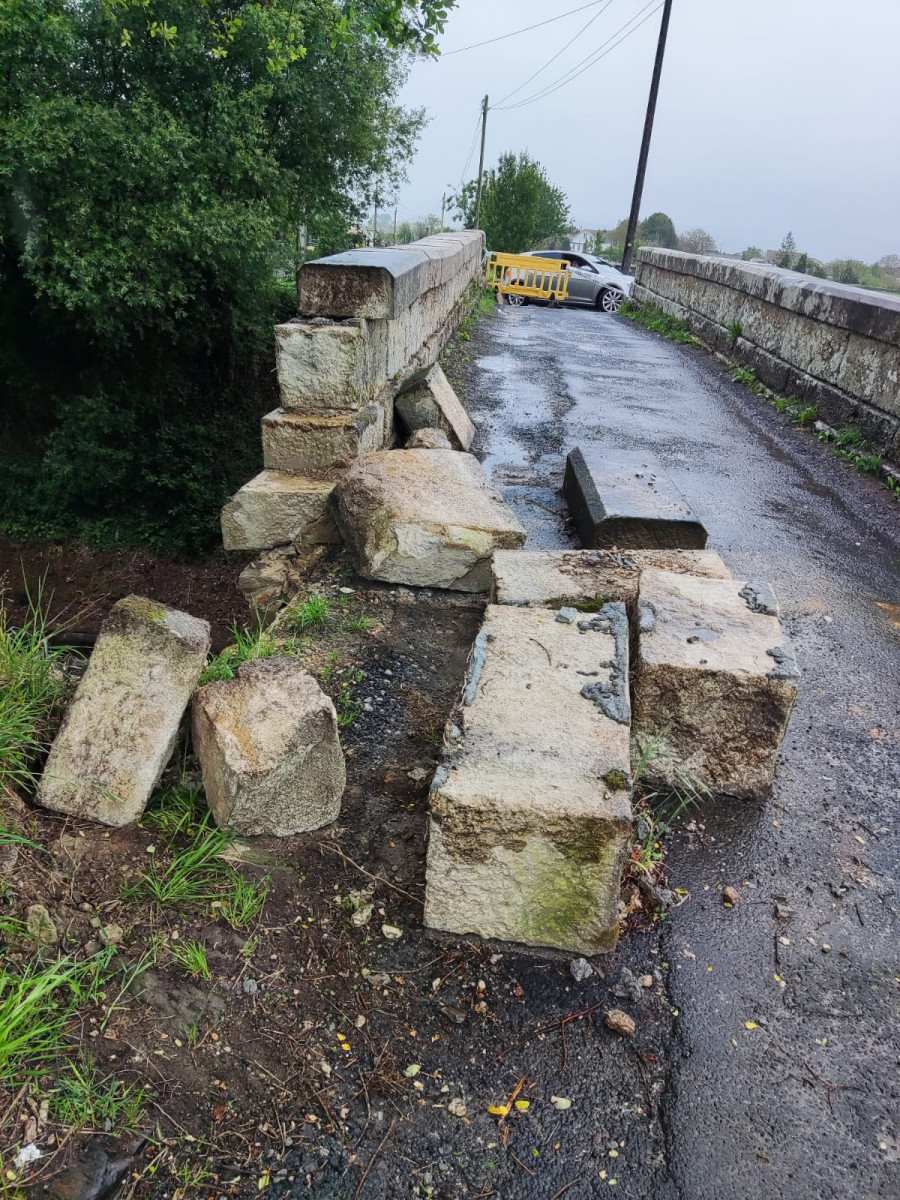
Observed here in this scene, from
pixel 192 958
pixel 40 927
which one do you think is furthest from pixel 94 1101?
pixel 40 927

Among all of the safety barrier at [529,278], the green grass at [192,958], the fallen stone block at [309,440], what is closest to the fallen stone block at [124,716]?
the green grass at [192,958]

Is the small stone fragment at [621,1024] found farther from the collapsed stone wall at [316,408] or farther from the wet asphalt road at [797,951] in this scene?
the collapsed stone wall at [316,408]

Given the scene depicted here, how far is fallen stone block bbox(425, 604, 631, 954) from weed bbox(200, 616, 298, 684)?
0.93 metres

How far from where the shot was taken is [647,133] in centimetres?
2272

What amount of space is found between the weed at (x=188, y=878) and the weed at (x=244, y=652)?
642 millimetres

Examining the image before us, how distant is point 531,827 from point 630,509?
2.27 metres

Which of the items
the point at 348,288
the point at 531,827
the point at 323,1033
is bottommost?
the point at 323,1033

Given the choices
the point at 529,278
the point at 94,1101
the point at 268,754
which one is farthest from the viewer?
the point at 529,278

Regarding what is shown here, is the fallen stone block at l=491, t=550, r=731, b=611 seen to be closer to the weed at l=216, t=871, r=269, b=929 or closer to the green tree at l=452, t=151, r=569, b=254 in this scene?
the weed at l=216, t=871, r=269, b=929

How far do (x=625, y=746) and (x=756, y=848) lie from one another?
0.59m

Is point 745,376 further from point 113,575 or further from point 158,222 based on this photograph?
point 113,575

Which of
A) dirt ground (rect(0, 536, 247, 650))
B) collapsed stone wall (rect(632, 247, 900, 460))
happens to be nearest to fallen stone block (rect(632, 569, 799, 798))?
collapsed stone wall (rect(632, 247, 900, 460))

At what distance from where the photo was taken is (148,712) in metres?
2.28

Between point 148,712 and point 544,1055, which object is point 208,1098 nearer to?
point 544,1055
